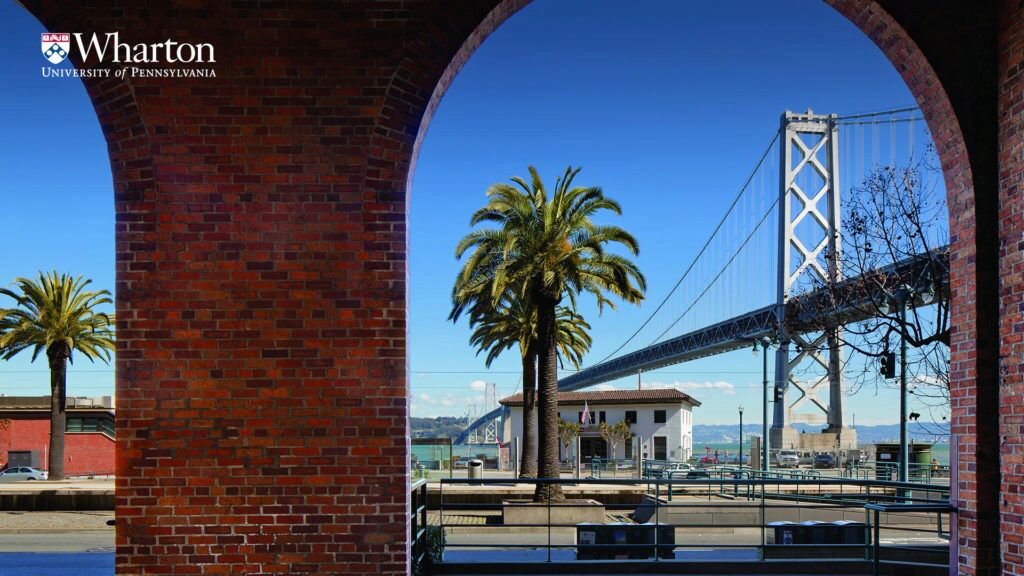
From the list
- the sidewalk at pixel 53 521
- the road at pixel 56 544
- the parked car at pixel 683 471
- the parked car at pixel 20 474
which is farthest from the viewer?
Answer: the parked car at pixel 20 474

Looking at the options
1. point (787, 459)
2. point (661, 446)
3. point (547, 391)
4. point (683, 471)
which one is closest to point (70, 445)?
point (683, 471)

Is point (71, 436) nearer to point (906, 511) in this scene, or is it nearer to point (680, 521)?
point (680, 521)

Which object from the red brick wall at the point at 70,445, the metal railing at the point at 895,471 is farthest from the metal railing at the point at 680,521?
the red brick wall at the point at 70,445

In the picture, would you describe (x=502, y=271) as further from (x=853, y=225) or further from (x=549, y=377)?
(x=853, y=225)

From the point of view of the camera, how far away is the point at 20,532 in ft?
69.4

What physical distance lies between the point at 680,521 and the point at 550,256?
7.56 meters

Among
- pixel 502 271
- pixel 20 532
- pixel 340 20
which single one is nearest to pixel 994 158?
pixel 340 20

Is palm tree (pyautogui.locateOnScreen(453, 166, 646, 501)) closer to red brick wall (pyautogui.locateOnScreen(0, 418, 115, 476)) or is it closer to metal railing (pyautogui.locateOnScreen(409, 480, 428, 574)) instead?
metal railing (pyautogui.locateOnScreen(409, 480, 428, 574))

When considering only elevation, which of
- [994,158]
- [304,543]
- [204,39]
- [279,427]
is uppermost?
[204,39]

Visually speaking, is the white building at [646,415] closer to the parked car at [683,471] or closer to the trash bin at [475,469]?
the parked car at [683,471]

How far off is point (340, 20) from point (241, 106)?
0.90 meters

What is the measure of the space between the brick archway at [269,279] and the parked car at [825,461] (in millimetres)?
47015

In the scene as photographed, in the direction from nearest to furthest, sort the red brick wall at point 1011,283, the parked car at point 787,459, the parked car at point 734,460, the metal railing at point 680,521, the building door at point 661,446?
1. the red brick wall at point 1011,283
2. the metal railing at point 680,521
3. the parked car at point 734,460
4. the parked car at point 787,459
5. the building door at point 661,446

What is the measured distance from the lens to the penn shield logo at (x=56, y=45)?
6.65 m
